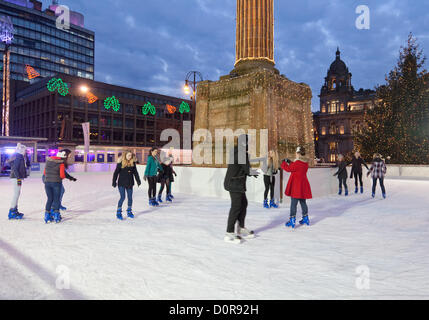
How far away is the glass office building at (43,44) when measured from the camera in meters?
71.8

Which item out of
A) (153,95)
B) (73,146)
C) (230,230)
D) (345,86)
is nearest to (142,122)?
(153,95)

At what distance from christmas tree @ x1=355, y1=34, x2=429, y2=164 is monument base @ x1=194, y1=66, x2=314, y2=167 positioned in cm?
1648

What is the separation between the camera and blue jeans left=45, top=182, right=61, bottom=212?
6.53 m

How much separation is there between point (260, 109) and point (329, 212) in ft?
15.7

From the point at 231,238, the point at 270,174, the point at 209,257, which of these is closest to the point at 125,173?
the point at 231,238

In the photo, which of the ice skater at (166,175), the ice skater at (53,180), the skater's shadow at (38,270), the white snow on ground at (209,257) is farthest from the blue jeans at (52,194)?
the ice skater at (166,175)

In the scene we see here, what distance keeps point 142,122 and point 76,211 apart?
171ft

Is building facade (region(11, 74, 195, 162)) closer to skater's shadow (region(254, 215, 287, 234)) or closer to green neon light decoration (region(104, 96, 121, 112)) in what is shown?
green neon light decoration (region(104, 96, 121, 112))

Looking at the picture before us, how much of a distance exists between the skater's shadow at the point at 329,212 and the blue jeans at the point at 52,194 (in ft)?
20.2

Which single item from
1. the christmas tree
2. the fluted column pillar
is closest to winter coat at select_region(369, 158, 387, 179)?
the fluted column pillar

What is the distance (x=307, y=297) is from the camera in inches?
117

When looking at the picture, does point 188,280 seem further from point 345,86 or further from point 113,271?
point 345,86

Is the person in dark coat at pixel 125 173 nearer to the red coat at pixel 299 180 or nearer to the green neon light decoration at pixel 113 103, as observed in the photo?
the red coat at pixel 299 180

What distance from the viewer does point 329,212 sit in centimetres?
798
